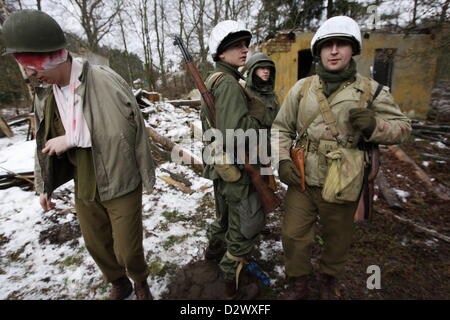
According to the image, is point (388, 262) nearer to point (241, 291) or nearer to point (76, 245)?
point (241, 291)

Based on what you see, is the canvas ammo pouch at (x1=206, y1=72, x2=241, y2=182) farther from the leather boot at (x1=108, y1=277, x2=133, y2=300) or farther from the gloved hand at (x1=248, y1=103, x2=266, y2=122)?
the leather boot at (x1=108, y1=277, x2=133, y2=300)

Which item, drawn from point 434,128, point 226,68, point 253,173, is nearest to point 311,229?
point 253,173

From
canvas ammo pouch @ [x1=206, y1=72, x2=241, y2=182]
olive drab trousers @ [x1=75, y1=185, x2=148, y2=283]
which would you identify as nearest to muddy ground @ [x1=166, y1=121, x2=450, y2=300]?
olive drab trousers @ [x1=75, y1=185, x2=148, y2=283]

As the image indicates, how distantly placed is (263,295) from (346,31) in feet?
8.32

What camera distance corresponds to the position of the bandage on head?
1429 mm

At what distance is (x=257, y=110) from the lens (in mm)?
2078

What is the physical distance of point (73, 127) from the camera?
1607 millimetres

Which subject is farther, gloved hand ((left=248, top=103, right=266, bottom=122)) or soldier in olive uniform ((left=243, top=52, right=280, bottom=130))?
soldier in olive uniform ((left=243, top=52, right=280, bottom=130))

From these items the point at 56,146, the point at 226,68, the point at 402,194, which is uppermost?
the point at 226,68

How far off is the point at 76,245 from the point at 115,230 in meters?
1.76

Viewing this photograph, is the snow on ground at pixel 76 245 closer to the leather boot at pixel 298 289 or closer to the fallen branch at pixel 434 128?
the leather boot at pixel 298 289

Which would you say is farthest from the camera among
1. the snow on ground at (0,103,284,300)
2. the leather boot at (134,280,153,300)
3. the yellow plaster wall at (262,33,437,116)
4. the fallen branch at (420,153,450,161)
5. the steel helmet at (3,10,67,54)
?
the yellow plaster wall at (262,33,437,116)
